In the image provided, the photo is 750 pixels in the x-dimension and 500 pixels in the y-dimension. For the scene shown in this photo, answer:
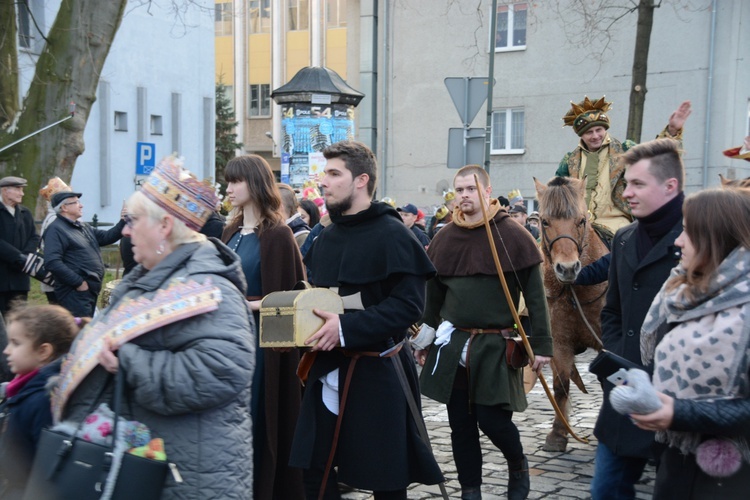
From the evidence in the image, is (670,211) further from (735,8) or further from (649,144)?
(735,8)

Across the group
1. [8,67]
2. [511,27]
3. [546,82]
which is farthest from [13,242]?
[511,27]

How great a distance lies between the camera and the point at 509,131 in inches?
1194

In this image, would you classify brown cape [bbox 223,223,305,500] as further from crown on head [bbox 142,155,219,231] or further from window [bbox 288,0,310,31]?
window [bbox 288,0,310,31]

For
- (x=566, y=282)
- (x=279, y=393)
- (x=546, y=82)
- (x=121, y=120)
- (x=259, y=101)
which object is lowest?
(x=279, y=393)

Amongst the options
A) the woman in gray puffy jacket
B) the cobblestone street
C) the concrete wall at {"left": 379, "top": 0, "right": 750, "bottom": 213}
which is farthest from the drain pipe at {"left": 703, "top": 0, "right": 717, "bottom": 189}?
the woman in gray puffy jacket

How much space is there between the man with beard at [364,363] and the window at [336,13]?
138 feet

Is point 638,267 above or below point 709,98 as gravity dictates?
below

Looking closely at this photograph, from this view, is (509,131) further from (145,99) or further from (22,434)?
(22,434)

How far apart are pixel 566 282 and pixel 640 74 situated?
10.2 m

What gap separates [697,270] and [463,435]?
2.91 m

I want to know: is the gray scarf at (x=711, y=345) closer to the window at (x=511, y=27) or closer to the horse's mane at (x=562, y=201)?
the horse's mane at (x=562, y=201)

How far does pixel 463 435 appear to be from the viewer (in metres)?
5.89

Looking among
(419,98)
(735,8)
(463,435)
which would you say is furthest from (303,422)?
(419,98)

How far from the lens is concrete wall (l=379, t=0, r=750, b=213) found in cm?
2672
